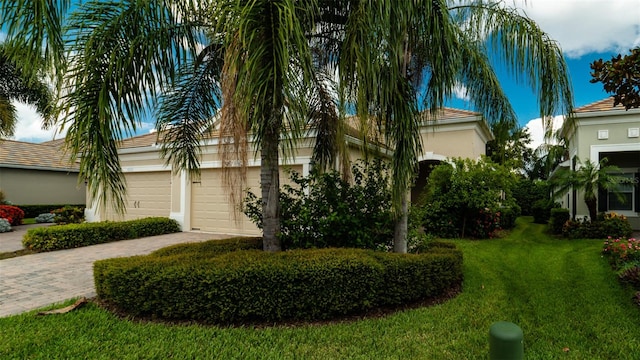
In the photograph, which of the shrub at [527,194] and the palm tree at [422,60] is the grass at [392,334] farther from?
the shrub at [527,194]

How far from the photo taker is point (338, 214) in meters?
5.82

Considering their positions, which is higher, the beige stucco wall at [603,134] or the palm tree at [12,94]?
the palm tree at [12,94]

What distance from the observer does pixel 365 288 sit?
14.4ft

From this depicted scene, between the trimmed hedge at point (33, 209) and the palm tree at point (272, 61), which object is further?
the trimmed hedge at point (33, 209)

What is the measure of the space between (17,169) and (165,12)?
63.8 feet

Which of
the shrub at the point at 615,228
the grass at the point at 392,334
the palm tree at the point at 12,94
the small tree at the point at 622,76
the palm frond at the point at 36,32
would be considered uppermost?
the palm tree at the point at 12,94

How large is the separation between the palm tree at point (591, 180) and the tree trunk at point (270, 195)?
10.4 metres

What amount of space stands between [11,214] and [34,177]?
214 inches

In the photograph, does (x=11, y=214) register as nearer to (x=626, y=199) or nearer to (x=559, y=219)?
(x=559, y=219)

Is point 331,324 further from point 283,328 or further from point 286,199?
point 286,199

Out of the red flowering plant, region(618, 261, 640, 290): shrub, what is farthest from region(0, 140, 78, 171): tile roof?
the red flowering plant

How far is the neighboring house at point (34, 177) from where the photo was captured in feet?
58.1

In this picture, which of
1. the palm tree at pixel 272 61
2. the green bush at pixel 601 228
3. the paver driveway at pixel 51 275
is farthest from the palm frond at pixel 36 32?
the green bush at pixel 601 228

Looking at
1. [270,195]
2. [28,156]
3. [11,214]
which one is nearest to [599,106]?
[270,195]
